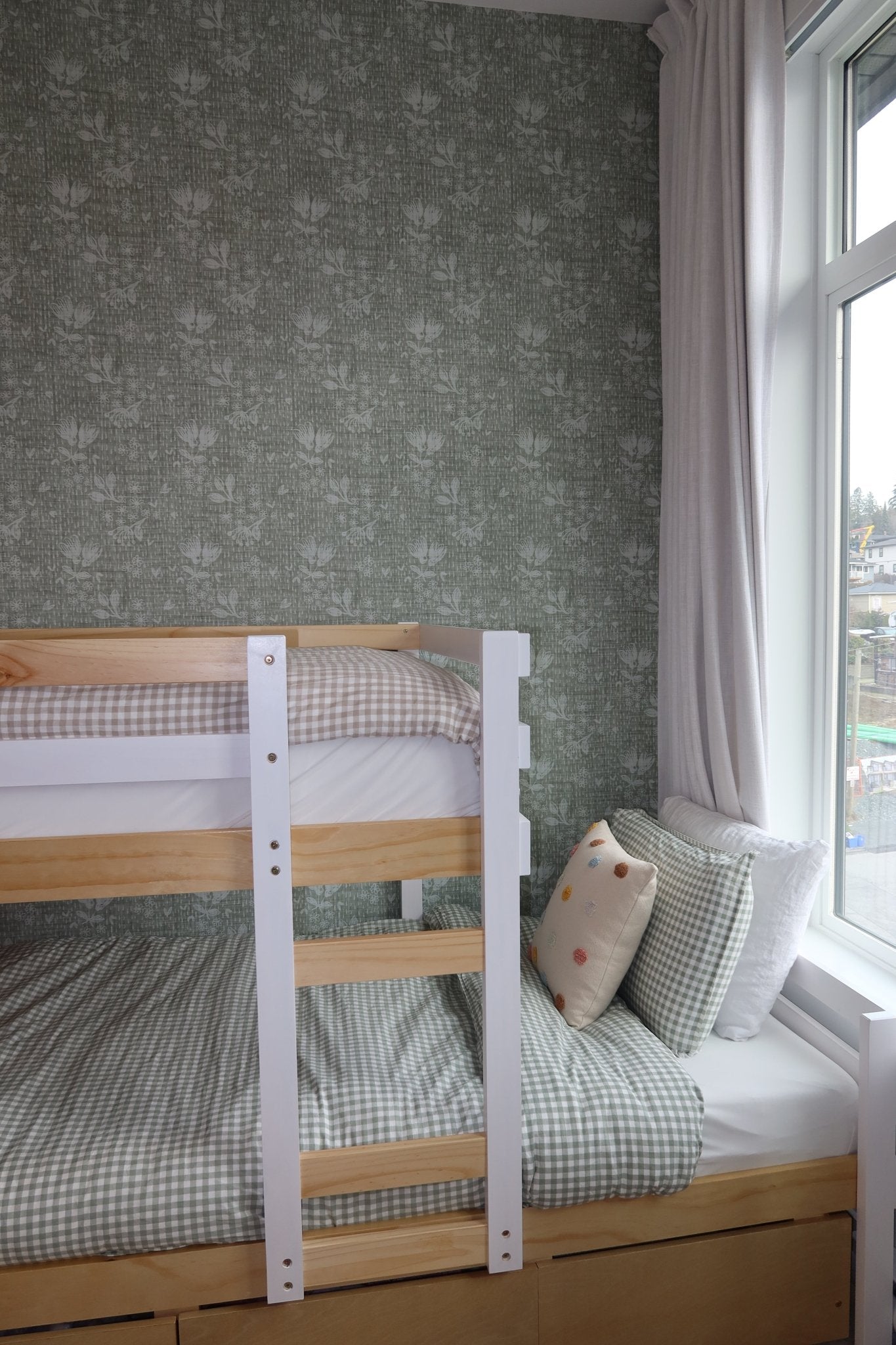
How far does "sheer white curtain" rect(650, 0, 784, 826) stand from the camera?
1.90 m

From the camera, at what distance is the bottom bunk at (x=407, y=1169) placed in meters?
1.32

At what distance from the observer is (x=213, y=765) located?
4.30ft

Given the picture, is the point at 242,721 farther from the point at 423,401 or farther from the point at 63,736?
the point at 423,401

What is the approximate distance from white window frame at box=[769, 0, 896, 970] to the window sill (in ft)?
0.16

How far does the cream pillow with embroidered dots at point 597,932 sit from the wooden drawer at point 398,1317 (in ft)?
1.48

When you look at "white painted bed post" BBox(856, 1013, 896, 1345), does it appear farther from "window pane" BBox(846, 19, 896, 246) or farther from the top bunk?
"window pane" BBox(846, 19, 896, 246)

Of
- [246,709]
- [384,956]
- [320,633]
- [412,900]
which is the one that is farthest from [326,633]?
[384,956]

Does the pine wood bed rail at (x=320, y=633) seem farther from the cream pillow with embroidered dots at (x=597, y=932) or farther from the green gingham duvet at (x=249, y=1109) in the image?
the green gingham duvet at (x=249, y=1109)

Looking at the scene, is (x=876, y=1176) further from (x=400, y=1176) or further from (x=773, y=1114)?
(x=400, y=1176)

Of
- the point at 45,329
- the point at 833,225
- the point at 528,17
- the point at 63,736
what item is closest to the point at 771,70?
the point at 833,225

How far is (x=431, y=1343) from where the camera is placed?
142cm

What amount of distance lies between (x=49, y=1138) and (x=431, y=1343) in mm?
681

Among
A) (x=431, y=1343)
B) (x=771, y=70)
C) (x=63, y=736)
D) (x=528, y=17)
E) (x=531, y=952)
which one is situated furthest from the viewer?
(x=528, y=17)

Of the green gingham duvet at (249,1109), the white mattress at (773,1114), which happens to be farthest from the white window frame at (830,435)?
the green gingham duvet at (249,1109)
